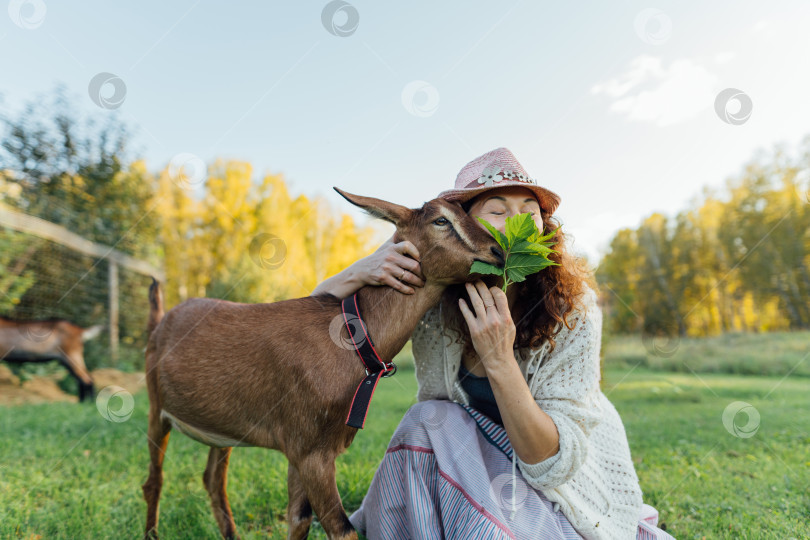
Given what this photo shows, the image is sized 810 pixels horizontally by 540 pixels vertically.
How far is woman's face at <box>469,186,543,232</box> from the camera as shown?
2.57m

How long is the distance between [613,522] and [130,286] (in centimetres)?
1180

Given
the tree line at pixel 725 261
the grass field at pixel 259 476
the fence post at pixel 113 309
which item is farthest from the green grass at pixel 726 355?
the fence post at pixel 113 309

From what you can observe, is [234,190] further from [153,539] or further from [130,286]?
[153,539]

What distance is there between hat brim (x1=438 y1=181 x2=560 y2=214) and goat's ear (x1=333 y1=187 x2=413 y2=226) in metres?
0.30

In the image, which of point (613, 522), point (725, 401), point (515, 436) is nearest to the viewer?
point (515, 436)

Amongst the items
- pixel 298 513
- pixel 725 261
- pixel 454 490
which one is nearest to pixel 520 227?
pixel 454 490

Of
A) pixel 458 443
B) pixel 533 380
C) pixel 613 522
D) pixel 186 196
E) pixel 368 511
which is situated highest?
pixel 186 196

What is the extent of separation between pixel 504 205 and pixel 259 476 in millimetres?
2989

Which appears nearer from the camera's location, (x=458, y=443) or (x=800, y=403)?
(x=458, y=443)

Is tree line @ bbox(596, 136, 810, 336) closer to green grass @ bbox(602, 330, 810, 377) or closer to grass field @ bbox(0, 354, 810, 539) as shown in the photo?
green grass @ bbox(602, 330, 810, 377)

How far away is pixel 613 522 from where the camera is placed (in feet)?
8.08

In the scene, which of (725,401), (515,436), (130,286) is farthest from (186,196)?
(515,436)

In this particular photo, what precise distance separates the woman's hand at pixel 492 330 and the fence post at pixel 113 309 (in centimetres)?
1071

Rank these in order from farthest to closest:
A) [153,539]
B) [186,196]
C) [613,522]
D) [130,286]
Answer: [186,196]
[130,286]
[153,539]
[613,522]
